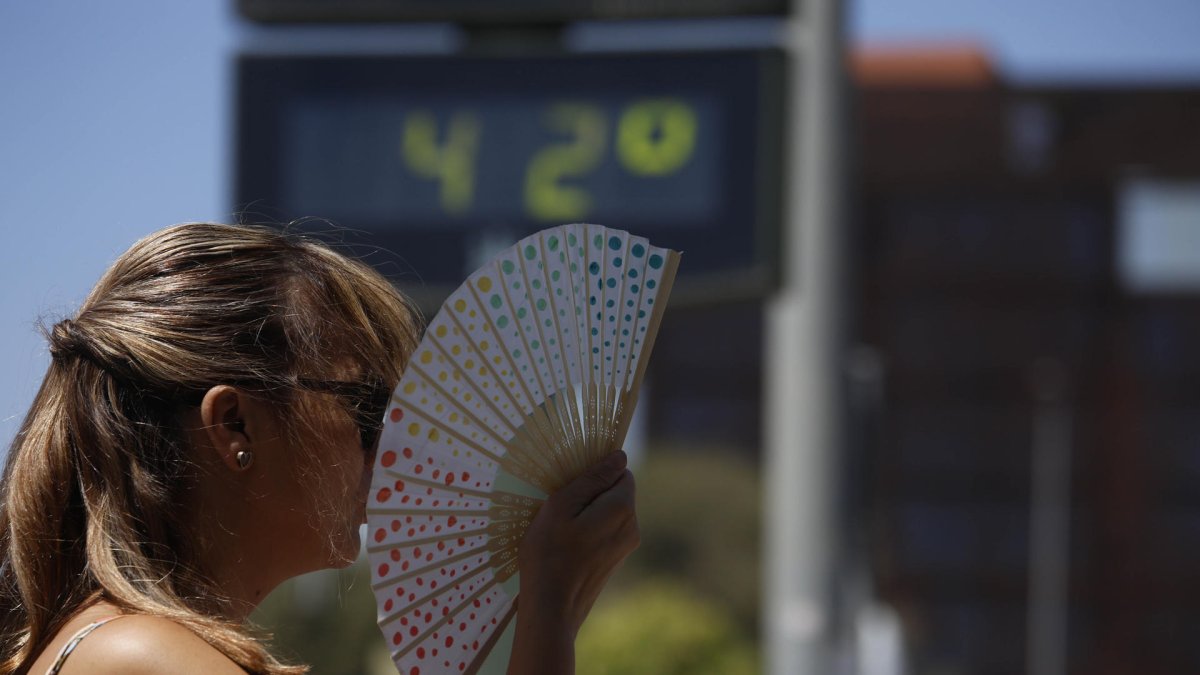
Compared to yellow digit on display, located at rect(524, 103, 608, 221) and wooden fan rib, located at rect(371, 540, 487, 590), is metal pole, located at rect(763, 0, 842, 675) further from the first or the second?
wooden fan rib, located at rect(371, 540, 487, 590)

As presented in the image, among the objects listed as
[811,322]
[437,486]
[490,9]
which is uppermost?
[490,9]

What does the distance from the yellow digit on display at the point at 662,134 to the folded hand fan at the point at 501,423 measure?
2488mm

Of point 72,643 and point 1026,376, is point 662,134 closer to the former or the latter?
point 72,643

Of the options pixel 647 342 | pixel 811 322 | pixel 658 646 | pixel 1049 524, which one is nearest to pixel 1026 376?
pixel 1049 524

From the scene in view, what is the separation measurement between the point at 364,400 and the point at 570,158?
255 centimetres

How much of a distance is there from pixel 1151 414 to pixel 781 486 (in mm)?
37949

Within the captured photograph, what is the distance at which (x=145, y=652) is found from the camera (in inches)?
44.6

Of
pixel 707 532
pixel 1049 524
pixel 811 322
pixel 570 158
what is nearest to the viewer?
pixel 811 322

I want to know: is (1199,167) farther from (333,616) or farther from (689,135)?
(689,135)

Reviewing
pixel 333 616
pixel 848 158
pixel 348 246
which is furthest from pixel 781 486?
pixel 333 616

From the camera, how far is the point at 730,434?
1668 inches

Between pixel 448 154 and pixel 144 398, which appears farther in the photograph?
pixel 448 154

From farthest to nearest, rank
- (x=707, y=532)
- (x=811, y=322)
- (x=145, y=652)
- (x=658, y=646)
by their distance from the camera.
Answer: (x=707, y=532), (x=658, y=646), (x=811, y=322), (x=145, y=652)

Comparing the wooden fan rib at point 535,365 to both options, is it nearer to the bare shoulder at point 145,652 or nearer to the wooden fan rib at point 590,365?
the wooden fan rib at point 590,365
